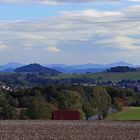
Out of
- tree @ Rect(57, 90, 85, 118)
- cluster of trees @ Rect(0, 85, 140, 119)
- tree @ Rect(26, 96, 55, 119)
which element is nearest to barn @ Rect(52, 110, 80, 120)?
tree @ Rect(26, 96, 55, 119)

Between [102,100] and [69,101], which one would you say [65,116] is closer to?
[69,101]

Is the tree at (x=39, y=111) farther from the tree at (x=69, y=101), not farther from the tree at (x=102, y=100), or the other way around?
the tree at (x=102, y=100)

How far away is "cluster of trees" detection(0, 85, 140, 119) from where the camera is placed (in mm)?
66688

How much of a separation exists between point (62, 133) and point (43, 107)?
32053 millimetres

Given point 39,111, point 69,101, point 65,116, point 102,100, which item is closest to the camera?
point 65,116

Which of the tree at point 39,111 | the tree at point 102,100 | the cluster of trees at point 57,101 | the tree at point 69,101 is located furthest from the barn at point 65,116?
the tree at point 102,100

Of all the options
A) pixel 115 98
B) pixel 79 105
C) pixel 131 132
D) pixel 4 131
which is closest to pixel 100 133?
pixel 131 132

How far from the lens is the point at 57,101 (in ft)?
256

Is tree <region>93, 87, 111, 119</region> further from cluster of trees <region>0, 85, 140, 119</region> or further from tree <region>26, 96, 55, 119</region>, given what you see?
tree <region>26, 96, 55, 119</region>

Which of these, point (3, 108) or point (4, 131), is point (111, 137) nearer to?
point (4, 131)

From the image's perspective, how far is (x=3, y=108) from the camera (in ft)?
221

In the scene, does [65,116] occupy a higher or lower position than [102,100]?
lower

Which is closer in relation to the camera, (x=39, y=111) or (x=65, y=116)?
(x=65, y=116)

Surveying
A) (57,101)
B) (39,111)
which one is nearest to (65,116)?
(39,111)
